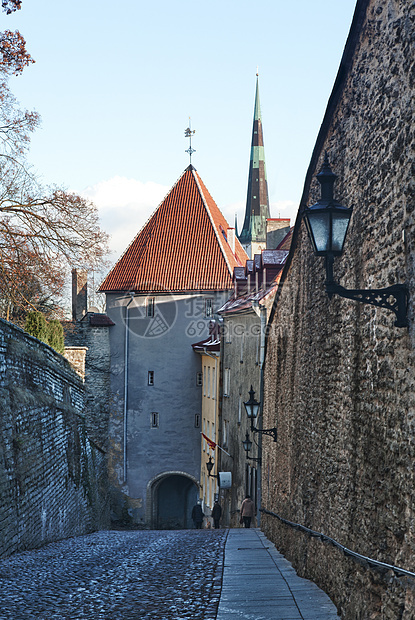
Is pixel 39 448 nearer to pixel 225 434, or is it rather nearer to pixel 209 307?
pixel 225 434

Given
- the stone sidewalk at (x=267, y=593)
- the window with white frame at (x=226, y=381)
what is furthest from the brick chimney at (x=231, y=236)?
the stone sidewalk at (x=267, y=593)

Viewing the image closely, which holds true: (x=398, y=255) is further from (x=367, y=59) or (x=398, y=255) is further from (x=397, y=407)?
(x=367, y=59)

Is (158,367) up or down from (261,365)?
up

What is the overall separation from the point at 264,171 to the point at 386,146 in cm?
5896

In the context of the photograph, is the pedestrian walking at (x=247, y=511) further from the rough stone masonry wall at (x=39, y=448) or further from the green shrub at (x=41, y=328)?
the green shrub at (x=41, y=328)

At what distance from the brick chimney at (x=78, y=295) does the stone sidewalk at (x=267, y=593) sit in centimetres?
2679

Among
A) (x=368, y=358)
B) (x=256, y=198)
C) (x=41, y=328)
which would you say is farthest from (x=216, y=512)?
(x=256, y=198)

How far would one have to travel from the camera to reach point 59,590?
744 cm

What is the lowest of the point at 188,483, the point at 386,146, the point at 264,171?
the point at 188,483

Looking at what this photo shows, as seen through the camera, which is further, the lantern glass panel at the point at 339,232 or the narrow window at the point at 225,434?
the narrow window at the point at 225,434

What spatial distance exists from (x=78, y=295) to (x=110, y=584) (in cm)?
2931

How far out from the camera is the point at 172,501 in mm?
35781

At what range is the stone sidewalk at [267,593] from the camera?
236 inches

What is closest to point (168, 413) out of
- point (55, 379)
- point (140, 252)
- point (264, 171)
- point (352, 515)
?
point (140, 252)
